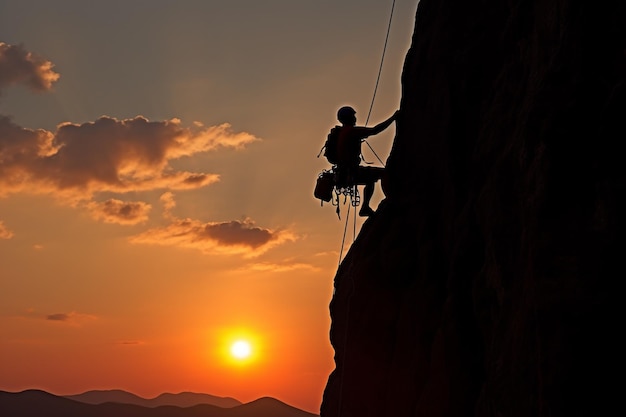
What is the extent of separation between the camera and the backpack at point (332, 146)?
2412 centimetres

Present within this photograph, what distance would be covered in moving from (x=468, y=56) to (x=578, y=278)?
331 inches

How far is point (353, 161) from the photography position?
23.9 m

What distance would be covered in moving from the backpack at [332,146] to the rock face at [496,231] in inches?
90.0

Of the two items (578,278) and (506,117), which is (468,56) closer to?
(506,117)

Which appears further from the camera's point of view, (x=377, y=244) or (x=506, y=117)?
(x=377, y=244)

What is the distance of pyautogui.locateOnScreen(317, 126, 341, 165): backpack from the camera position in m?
24.1

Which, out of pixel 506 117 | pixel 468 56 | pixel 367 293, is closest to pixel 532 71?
pixel 506 117

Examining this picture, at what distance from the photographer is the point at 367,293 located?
2117 centimetres

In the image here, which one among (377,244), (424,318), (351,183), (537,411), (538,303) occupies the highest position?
(351,183)

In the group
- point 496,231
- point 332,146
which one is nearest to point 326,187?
point 332,146

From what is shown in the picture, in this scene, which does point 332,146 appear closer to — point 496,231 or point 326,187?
point 326,187

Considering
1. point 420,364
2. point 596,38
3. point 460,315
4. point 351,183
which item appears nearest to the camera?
point 596,38

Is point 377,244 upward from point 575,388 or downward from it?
upward

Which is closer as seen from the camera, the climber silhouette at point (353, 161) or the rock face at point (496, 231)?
the rock face at point (496, 231)
